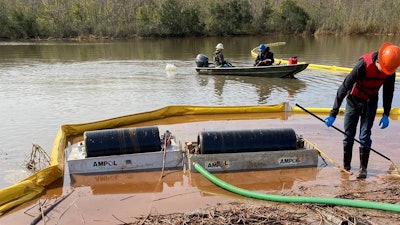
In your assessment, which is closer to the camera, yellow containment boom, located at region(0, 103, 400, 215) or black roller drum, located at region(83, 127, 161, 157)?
yellow containment boom, located at region(0, 103, 400, 215)

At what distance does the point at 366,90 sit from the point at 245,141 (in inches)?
69.4

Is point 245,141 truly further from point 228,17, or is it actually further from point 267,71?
point 228,17

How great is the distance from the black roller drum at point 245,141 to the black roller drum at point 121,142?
736 millimetres

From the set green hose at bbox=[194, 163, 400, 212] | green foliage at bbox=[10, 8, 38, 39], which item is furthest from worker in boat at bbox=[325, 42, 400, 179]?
green foliage at bbox=[10, 8, 38, 39]

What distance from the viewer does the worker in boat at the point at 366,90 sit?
4.44 meters

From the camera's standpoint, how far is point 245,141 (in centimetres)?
544

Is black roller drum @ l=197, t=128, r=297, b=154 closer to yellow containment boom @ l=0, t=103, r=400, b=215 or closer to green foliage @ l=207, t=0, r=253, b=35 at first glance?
yellow containment boom @ l=0, t=103, r=400, b=215

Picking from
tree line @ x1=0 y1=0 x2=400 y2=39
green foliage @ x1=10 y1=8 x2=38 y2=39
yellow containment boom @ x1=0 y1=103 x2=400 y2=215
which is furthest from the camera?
green foliage @ x1=10 y1=8 x2=38 y2=39

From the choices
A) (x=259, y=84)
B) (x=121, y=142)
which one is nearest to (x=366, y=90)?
(x=121, y=142)

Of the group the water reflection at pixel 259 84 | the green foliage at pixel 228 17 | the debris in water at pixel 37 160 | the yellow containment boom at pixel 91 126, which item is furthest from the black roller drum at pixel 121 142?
the green foliage at pixel 228 17

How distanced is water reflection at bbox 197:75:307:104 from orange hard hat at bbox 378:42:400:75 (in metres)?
6.83

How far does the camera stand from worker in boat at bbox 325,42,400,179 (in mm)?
4441

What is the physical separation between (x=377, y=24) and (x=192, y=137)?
3526cm

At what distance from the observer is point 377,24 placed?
36375 mm
